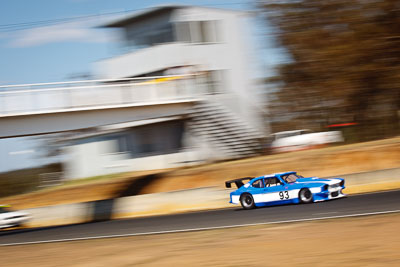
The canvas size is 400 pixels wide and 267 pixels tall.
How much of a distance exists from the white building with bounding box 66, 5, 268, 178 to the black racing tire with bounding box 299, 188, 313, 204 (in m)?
15.9

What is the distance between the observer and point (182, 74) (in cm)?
3588

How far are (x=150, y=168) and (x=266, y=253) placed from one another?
29051mm

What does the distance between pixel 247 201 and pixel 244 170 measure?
8.06 metres

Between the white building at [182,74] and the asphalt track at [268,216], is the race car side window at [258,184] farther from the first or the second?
the white building at [182,74]

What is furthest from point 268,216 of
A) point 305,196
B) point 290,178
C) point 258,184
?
point 258,184

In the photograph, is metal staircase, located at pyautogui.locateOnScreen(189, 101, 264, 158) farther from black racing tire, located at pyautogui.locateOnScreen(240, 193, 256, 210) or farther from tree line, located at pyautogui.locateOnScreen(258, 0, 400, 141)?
black racing tire, located at pyautogui.locateOnScreen(240, 193, 256, 210)

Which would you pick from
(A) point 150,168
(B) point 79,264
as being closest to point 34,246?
(B) point 79,264

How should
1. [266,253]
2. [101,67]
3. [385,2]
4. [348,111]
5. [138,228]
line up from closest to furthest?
1. [266,253]
2. [138,228]
3. [385,2]
4. [348,111]
5. [101,67]

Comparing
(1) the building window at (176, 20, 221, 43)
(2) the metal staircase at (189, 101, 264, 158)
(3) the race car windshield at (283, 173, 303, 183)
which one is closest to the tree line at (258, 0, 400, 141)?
(2) the metal staircase at (189, 101, 264, 158)

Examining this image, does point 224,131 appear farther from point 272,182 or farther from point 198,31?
point 272,182

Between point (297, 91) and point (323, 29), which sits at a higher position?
point (323, 29)

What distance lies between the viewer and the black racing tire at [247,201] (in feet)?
64.5

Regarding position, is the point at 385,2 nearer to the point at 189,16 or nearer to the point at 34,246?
the point at 189,16

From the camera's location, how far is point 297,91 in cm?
3250
